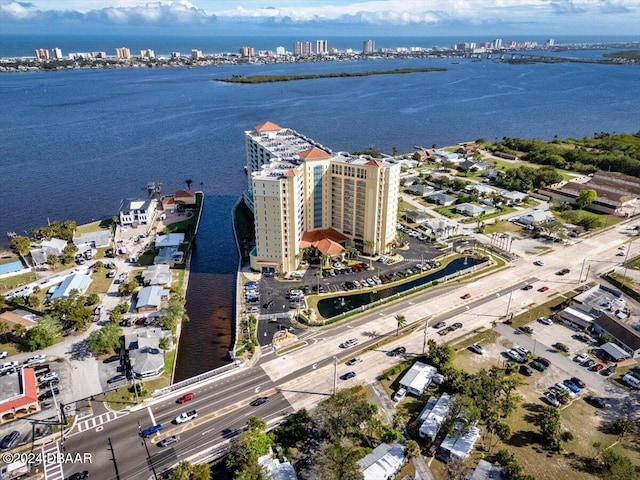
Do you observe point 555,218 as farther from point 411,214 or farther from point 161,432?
point 161,432

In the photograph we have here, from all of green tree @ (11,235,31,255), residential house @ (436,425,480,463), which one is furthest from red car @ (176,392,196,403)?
green tree @ (11,235,31,255)

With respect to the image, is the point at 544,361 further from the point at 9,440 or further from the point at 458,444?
the point at 9,440

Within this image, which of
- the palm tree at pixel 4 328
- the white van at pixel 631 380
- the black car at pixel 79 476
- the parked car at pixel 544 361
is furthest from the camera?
the palm tree at pixel 4 328

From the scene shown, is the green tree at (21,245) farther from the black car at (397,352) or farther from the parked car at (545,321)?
the parked car at (545,321)

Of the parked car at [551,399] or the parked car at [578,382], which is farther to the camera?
the parked car at [578,382]

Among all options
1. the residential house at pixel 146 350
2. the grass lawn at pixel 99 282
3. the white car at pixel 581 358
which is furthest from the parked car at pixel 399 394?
the grass lawn at pixel 99 282

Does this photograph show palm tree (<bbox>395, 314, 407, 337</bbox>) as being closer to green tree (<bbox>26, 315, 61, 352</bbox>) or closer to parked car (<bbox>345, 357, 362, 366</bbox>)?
parked car (<bbox>345, 357, 362, 366</bbox>)
